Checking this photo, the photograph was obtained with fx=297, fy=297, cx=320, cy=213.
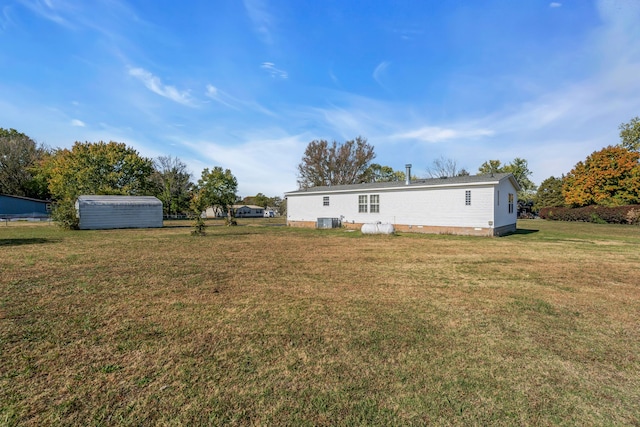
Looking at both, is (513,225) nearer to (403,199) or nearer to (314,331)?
(403,199)

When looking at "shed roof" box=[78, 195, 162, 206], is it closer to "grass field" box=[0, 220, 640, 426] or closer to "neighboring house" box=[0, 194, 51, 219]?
"grass field" box=[0, 220, 640, 426]

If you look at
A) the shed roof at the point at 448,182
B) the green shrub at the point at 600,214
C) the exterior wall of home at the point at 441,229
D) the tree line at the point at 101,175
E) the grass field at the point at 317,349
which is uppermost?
the tree line at the point at 101,175

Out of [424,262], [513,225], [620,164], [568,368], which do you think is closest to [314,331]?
[568,368]

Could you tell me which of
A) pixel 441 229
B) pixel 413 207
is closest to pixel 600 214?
pixel 441 229

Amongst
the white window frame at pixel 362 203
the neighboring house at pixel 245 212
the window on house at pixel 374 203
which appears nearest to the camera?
the window on house at pixel 374 203

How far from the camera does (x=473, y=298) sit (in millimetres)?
4898

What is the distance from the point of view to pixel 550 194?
137 ft

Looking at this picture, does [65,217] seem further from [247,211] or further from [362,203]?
[247,211]

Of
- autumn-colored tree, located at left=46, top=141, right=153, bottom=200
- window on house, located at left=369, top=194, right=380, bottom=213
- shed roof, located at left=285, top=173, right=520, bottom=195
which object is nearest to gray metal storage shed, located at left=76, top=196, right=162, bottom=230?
autumn-colored tree, located at left=46, top=141, right=153, bottom=200

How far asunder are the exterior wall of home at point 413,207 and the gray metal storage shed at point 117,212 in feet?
42.9

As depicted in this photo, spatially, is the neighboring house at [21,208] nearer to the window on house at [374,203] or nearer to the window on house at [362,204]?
the window on house at [362,204]

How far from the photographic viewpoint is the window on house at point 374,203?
2033 cm

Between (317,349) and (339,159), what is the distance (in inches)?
1555

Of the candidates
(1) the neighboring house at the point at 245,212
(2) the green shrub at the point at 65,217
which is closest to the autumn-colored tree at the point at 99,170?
(2) the green shrub at the point at 65,217
